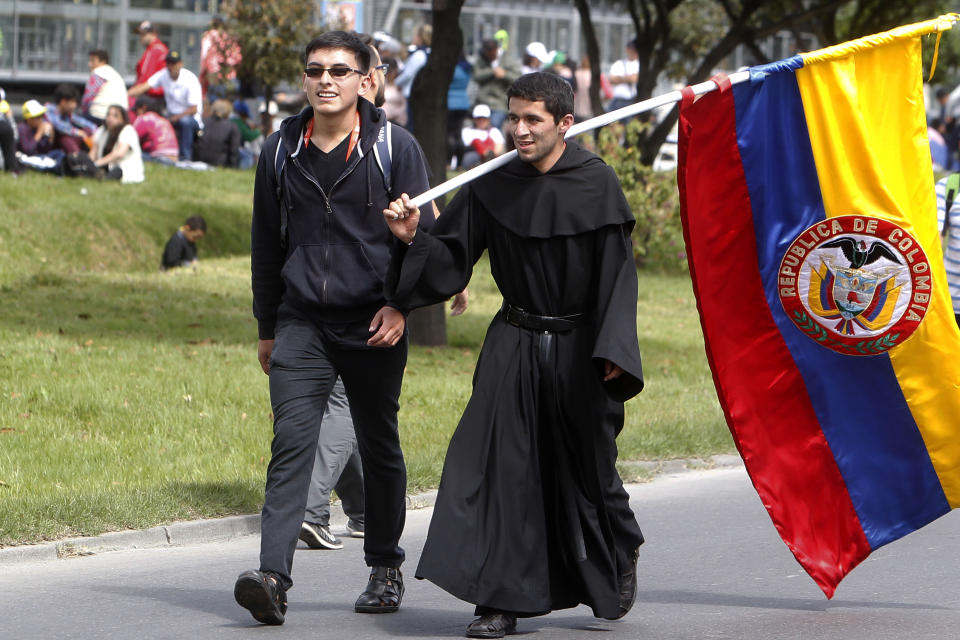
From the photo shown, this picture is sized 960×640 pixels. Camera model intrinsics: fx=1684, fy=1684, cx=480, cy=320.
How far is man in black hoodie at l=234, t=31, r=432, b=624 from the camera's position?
20.4 feet

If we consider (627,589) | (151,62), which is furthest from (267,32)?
(627,589)

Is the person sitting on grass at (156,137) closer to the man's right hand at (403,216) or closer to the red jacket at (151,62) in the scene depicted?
the red jacket at (151,62)

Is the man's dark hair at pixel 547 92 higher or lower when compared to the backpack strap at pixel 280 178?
higher

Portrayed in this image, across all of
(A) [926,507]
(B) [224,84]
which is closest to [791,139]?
(A) [926,507]

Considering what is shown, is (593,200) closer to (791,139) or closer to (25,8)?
(791,139)

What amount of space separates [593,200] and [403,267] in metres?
0.73

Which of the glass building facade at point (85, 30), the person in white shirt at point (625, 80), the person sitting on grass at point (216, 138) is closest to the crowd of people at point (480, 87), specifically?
the person in white shirt at point (625, 80)

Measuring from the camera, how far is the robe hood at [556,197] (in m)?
6.08

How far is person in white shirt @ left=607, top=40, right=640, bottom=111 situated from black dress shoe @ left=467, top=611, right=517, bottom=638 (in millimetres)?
21488

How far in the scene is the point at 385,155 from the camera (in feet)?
20.9

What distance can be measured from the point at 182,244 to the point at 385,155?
39.2ft

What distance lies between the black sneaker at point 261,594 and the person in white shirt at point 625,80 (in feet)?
70.8

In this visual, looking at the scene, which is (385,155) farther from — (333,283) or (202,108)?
(202,108)

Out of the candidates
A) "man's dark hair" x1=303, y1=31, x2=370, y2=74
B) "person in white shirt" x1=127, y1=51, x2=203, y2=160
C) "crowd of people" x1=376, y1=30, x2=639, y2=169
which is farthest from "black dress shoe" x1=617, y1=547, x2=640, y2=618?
"person in white shirt" x1=127, y1=51, x2=203, y2=160
